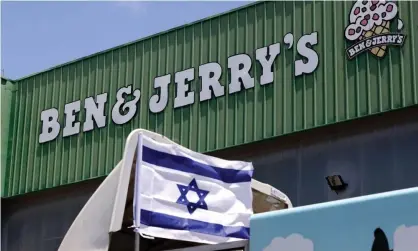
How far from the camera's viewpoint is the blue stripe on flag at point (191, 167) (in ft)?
25.5

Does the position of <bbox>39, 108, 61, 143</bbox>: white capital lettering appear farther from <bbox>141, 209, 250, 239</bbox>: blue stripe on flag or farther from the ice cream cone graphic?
<bbox>141, 209, 250, 239</bbox>: blue stripe on flag

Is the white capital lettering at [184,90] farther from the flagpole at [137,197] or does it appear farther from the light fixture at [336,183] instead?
the flagpole at [137,197]

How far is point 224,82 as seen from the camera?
15094 millimetres

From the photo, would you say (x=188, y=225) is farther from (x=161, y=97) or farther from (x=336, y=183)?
(x=161, y=97)

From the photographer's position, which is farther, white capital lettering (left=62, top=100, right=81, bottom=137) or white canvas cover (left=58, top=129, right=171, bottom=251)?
white capital lettering (left=62, top=100, right=81, bottom=137)

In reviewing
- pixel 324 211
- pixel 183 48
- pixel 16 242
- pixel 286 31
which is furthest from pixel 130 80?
pixel 324 211

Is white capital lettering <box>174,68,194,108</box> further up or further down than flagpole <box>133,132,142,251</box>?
further up

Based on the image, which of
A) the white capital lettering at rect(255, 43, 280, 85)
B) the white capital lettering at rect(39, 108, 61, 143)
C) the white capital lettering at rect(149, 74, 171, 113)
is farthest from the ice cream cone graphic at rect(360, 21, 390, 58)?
the white capital lettering at rect(39, 108, 61, 143)

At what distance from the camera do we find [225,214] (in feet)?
27.5

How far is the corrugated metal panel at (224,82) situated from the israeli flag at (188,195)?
522 cm

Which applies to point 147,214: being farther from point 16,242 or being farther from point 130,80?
point 16,242

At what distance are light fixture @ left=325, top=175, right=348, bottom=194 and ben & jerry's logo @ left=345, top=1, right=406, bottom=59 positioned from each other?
2235 mm

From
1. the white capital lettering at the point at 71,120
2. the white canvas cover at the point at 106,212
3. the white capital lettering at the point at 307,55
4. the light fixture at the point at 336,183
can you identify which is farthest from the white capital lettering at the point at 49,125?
the white canvas cover at the point at 106,212

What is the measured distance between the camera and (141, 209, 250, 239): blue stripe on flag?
7.50 meters
